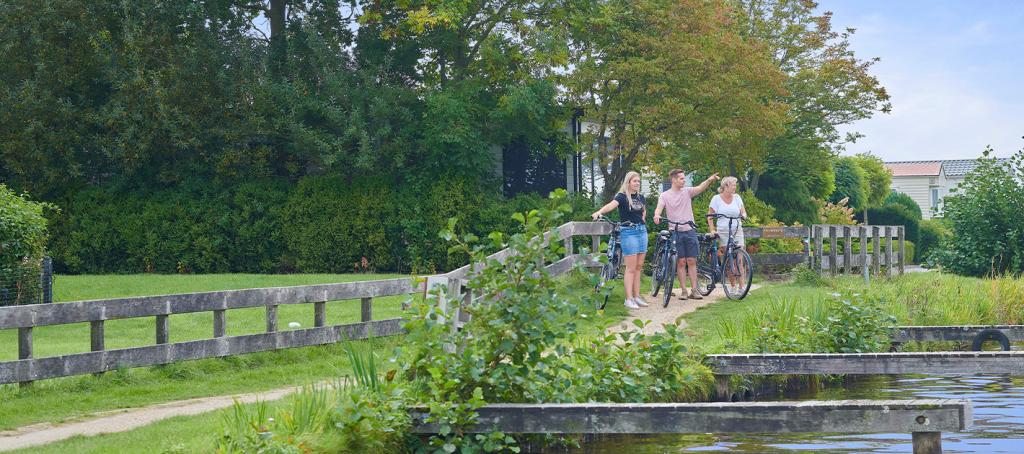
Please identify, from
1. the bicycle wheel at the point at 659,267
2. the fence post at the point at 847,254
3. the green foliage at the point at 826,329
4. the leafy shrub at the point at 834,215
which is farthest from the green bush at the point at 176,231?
the green foliage at the point at 826,329

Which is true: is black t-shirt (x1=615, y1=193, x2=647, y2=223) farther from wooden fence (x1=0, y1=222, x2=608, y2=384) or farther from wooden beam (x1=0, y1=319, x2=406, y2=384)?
wooden beam (x1=0, y1=319, x2=406, y2=384)

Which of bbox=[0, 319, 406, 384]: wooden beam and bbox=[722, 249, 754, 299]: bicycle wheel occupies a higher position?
bbox=[722, 249, 754, 299]: bicycle wheel

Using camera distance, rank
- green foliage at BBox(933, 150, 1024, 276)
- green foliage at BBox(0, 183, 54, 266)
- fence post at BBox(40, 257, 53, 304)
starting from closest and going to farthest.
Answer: green foliage at BBox(0, 183, 54, 266) < fence post at BBox(40, 257, 53, 304) < green foliage at BBox(933, 150, 1024, 276)

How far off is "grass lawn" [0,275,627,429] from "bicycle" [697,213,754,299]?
1411 mm

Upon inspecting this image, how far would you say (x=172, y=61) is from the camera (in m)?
27.2

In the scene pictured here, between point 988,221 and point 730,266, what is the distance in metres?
10.6

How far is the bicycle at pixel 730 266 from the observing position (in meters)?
17.1

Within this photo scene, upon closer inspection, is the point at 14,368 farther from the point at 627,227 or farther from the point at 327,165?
the point at 327,165

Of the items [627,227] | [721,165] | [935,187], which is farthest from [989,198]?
[935,187]

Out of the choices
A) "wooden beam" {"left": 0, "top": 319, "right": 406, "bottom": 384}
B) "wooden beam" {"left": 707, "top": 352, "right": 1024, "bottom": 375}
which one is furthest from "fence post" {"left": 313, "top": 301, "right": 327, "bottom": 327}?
"wooden beam" {"left": 707, "top": 352, "right": 1024, "bottom": 375}

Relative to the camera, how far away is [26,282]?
56.9 ft

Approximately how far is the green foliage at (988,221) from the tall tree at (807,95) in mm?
11927

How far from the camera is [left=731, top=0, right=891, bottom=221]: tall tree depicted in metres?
39.0

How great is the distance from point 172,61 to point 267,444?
21891mm
